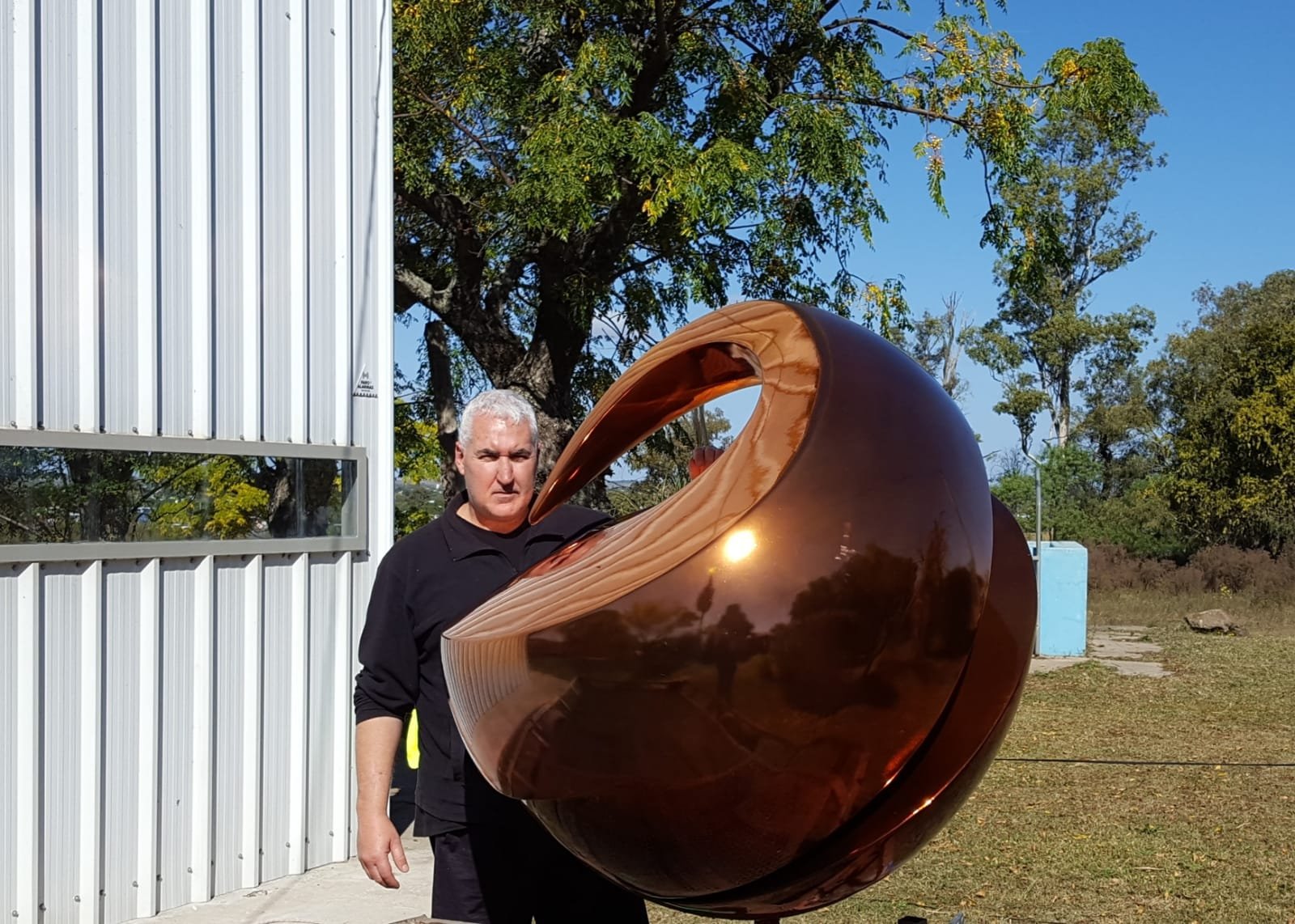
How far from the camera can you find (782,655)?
1372mm

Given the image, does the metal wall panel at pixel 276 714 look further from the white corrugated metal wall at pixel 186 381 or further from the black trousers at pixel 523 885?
the black trousers at pixel 523 885

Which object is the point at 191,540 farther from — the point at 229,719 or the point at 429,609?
the point at 429,609

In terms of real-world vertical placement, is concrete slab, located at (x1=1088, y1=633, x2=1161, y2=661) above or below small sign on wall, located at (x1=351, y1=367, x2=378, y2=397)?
below

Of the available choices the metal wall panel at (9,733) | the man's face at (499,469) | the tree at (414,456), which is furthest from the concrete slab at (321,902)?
the tree at (414,456)

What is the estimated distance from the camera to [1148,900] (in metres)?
6.21

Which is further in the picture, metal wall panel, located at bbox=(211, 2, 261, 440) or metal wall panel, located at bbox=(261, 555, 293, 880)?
metal wall panel, located at bbox=(261, 555, 293, 880)

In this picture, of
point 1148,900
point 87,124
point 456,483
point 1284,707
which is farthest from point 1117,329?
point 87,124

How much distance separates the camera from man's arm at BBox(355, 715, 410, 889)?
293cm

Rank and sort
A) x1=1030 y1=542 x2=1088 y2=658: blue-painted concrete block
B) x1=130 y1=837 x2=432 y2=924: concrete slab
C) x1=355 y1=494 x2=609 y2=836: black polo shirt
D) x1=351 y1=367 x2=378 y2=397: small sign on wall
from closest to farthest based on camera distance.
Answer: x1=355 y1=494 x2=609 y2=836: black polo shirt
x1=130 y1=837 x2=432 y2=924: concrete slab
x1=351 y1=367 x2=378 y2=397: small sign on wall
x1=1030 y1=542 x2=1088 y2=658: blue-painted concrete block

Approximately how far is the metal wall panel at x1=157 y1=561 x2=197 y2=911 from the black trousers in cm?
273

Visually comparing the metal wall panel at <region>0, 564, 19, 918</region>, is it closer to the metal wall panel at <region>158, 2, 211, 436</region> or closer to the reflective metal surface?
the metal wall panel at <region>158, 2, 211, 436</region>

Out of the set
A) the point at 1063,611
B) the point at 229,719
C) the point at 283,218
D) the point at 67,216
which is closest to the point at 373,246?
the point at 283,218

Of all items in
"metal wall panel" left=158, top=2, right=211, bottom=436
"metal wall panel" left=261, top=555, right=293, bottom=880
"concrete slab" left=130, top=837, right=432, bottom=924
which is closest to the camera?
"concrete slab" left=130, top=837, right=432, bottom=924

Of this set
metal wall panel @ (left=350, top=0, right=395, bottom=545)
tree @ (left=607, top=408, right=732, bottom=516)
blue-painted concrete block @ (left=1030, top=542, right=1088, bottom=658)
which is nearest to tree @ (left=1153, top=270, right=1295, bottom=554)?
blue-painted concrete block @ (left=1030, top=542, right=1088, bottom=658)
